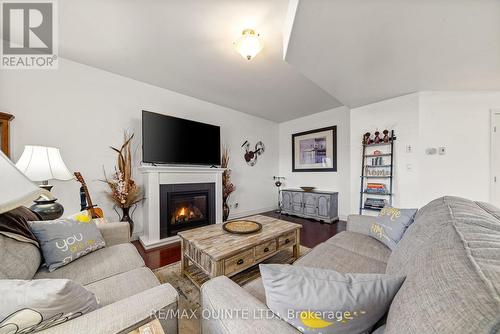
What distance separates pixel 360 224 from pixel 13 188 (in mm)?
2306

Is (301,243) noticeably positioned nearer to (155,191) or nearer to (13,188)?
(155,191)

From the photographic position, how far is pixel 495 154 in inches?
103

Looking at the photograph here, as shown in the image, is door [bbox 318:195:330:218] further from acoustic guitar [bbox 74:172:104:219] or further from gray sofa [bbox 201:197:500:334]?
acoustic guitar [bbox 74:172:104:219]

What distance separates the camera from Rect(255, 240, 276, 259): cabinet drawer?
1670mm

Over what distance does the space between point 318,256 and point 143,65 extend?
2.96 metres

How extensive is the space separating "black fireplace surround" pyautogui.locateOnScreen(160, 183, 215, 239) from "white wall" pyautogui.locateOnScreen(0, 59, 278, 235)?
19.4 inches

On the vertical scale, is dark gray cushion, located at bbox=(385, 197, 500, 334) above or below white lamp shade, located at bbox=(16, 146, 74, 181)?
below

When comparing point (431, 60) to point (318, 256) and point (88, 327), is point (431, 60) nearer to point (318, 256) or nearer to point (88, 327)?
point (318, 256)

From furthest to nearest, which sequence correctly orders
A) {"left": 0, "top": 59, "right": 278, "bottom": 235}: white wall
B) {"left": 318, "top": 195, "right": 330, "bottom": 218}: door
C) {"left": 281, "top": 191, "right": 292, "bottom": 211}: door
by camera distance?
{"left": 281, "top": 191, "right": 292, "bottom": 211}: door < {"left": 318, "top": 195, "right": 330, "bottom": 218}: door < {"left": 0, "top": 59, "right": 278, "bottom": 235}: white wall

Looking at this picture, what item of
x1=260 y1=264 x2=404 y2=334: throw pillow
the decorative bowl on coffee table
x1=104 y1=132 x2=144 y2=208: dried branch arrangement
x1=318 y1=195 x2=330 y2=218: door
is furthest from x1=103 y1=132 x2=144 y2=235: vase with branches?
x1=318 y1=195 x2=330 y2=218: door

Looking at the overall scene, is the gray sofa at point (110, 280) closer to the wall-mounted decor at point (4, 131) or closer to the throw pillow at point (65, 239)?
the throw pillow at point (65, 239)

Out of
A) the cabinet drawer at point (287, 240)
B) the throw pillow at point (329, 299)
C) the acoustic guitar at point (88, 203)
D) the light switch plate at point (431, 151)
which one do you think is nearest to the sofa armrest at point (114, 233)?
the acoustic guitar at point (88, 203)

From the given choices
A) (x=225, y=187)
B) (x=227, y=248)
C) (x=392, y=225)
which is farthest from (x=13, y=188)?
(x=225, y=187)

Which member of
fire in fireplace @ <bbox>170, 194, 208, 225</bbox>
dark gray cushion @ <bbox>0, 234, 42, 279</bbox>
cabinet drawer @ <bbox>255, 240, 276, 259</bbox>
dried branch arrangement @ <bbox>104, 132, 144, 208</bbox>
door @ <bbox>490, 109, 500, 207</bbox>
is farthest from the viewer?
fire in fireplace @ <bbox>170, 194, 208, 225</bbox>
